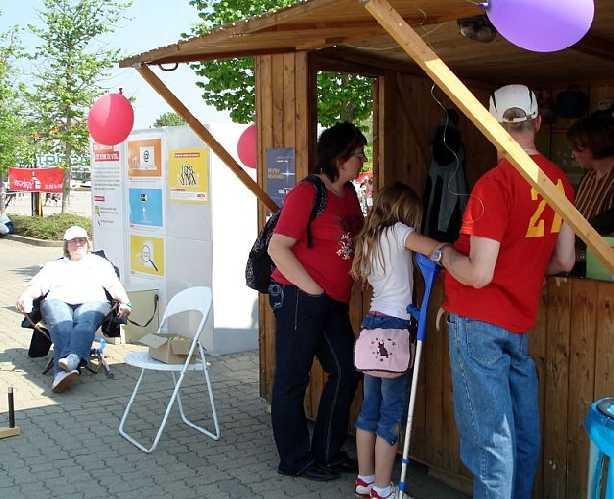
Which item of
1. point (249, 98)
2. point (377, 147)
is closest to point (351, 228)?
point (377, 147)

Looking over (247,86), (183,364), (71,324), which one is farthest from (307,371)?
(247,86)

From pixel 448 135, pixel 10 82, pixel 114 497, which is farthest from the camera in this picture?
pixel 10 82

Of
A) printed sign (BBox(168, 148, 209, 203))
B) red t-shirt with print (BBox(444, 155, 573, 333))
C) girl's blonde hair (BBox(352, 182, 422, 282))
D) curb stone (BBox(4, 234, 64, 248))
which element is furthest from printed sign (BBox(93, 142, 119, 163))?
curb stone (BBox(4, 234, 64, 248))

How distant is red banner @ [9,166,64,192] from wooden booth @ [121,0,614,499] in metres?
16.2

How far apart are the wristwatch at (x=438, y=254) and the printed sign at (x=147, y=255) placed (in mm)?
4921

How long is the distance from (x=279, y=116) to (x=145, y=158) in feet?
10.6

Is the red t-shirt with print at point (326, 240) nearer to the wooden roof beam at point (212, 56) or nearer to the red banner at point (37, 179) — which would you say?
the wooden roof beam at point (212, 56)

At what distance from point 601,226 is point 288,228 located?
5.03 ft

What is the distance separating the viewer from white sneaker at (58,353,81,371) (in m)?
5.71

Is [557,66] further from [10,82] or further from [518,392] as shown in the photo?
[10,82]

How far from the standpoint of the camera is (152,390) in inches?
228

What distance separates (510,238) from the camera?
2.83 m

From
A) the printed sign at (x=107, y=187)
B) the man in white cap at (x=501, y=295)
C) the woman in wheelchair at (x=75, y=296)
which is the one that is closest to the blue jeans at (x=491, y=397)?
the man in white cap at (x=501, y=295)

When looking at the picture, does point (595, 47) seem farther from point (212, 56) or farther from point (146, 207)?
point (146, 207)
